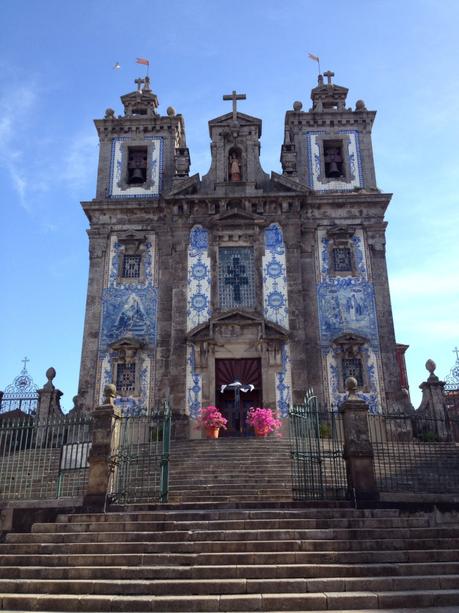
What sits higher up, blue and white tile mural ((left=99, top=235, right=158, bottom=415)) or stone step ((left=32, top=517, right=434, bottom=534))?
blue and white tile mural ((left=99, top=235, right=158, bottom=415))

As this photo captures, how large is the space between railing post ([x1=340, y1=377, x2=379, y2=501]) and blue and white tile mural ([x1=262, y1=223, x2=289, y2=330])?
933 centimetres

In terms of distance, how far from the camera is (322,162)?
24.0 metres

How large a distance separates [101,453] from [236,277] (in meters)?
11.3

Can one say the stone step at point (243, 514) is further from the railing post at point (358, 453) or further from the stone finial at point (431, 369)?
the stone finial at point (431, 369)

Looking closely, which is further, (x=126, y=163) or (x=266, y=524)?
(x=126, y=163)

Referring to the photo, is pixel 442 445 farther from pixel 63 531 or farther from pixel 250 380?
pixel 63 531

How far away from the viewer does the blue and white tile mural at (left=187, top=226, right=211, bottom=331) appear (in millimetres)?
21125

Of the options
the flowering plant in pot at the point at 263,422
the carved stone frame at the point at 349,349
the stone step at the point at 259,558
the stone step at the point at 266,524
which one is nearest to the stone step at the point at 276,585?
the stone step at the point at 259,558

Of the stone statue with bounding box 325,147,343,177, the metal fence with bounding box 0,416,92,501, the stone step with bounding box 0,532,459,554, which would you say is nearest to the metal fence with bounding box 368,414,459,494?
the stone step with bounding box 0,532,459,554

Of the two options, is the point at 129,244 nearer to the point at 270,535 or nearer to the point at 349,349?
the point at 349,349

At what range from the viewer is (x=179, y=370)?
20.3 meters

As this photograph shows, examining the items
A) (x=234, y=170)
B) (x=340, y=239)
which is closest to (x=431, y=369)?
(x=340, y=239)

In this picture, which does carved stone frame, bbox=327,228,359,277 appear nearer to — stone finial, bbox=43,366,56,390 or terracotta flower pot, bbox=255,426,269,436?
terracotta flower pot, bbox=255,426,269,436

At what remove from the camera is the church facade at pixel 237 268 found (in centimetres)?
2039
